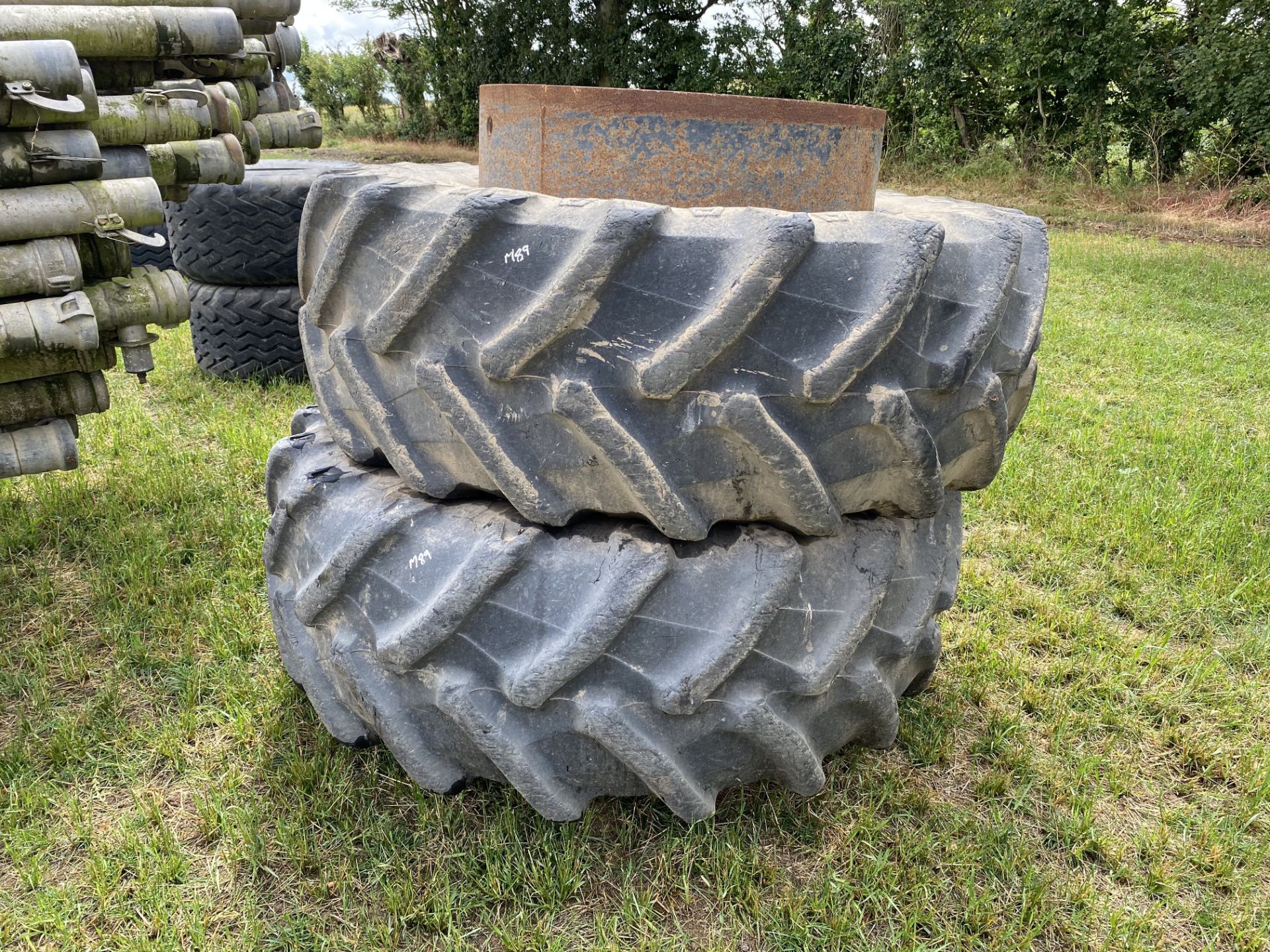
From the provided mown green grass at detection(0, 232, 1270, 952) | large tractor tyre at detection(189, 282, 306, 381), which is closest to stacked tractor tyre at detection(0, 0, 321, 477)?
mown green grass at detection(0, 232, 1270, 952)

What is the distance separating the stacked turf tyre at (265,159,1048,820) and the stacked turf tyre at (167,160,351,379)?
2345 mm

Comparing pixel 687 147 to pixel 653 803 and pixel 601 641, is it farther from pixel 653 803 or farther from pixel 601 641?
pixel 653 803

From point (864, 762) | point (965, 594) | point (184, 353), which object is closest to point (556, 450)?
point (864, 762)

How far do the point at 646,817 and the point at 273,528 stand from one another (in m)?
0.80

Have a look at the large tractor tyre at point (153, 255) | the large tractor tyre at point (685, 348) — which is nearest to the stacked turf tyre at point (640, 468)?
the large tractor tyre at point (685, 348)

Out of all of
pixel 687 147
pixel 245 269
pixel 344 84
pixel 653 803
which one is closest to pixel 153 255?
pixel 245 269

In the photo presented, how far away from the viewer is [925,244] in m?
1.08

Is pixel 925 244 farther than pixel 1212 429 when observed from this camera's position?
No

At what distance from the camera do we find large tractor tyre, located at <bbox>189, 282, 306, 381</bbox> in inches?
144

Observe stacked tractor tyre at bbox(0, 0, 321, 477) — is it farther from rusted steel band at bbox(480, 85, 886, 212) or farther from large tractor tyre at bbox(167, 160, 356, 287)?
large tractor tyre at bbox(167, 160, 356, 287)

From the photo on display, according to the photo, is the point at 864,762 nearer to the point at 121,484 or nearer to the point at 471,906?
the point at 471,906

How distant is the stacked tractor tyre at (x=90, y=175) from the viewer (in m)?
1.66

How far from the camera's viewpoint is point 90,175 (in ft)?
5.84

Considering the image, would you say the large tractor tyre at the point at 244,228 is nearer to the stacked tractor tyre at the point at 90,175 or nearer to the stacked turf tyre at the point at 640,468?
the stacked tractor tyre at the point at 90,175
